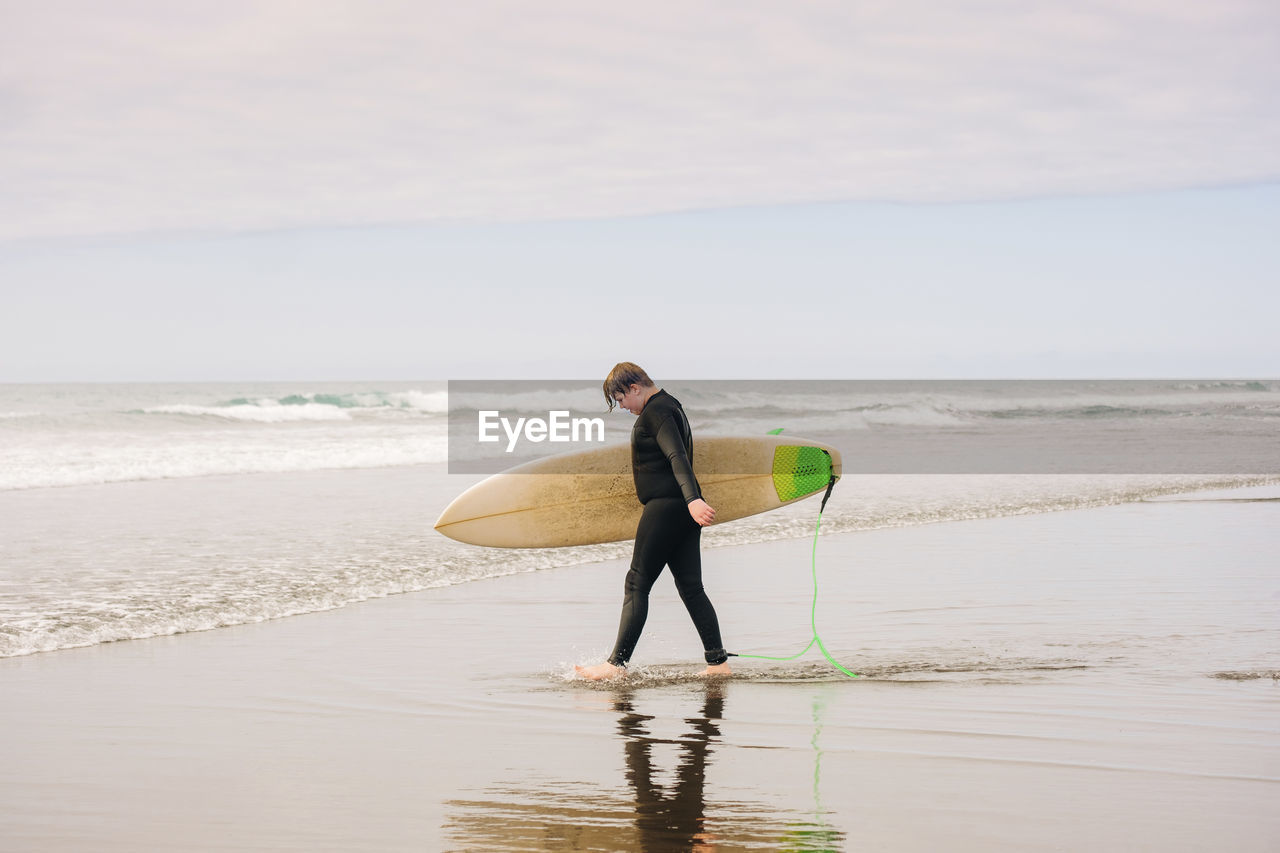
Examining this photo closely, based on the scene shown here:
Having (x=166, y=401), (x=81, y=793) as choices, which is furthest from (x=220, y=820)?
(x=166, y=401)

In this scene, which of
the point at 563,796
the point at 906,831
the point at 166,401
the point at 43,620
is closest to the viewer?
the point at 906,831

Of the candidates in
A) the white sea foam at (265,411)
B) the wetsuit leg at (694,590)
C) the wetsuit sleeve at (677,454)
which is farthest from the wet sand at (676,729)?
the white sea foam at (265,411)

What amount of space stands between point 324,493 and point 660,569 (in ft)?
36.1

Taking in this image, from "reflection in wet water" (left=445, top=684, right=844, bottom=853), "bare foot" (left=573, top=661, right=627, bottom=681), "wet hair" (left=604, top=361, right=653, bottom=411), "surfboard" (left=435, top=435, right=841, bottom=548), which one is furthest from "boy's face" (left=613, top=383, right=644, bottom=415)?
"reflection in wet water" (left=445, top=684, right=844, bottom=853)

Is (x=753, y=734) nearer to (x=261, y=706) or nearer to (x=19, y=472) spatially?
(x=261, y=706)

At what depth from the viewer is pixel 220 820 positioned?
342cm

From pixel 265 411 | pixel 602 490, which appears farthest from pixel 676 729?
pixel 265 411

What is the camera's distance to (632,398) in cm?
534

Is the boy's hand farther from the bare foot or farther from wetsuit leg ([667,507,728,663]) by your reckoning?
the bare foot

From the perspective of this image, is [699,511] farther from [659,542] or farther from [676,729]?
[676,729]

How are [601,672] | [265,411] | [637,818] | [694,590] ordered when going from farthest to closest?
[265,411], [694,590], [601,672], [637,818]

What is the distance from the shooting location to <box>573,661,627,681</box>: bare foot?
17.6ft

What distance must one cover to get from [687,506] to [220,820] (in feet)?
8.18

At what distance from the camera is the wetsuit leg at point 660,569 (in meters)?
5.42
